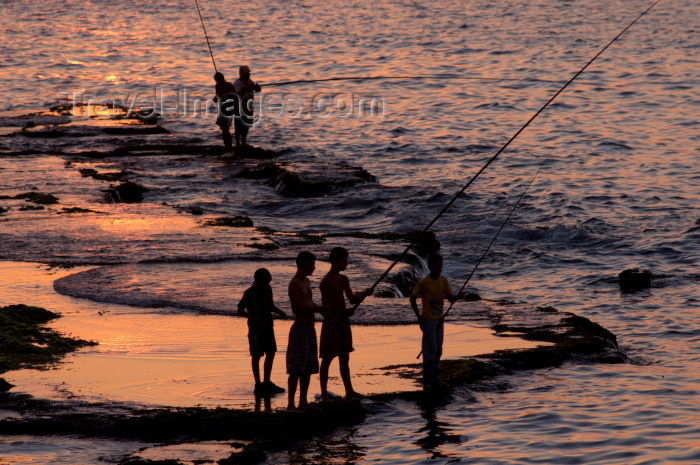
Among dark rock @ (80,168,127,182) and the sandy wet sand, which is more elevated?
dark rock @ (80,168,127,182)

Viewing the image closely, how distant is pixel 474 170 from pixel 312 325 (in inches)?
586

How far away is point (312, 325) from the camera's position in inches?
329

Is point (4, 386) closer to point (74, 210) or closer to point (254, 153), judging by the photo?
point (74, 210)

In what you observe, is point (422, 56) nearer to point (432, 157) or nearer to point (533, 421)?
point (432, 157)

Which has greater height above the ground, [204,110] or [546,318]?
[204,110]

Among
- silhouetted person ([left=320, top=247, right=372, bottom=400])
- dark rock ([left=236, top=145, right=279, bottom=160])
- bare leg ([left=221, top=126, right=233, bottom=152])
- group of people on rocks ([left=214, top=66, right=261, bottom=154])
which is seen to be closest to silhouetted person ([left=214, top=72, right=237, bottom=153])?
group of people on rocks ([left=214, top=66, right=261, bottom=154])

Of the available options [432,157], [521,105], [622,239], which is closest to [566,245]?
[622,239]

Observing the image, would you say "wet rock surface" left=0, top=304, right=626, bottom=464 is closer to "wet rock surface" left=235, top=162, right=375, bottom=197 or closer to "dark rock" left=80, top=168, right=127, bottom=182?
"wet rock surface" left=235, top=162, right=375, bottom=197

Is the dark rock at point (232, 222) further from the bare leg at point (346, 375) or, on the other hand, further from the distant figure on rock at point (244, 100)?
the bare leg at point (346, 375)

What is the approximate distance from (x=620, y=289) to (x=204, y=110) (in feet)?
62.4

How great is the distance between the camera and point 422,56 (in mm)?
37750

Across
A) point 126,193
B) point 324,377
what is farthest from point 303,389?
point 126,193

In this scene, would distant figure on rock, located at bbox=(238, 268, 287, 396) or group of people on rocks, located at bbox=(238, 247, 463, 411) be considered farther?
distant figure on rock, located at bbox=(238, 268, 287, 396)

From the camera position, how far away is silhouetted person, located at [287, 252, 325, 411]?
26.9 ft
